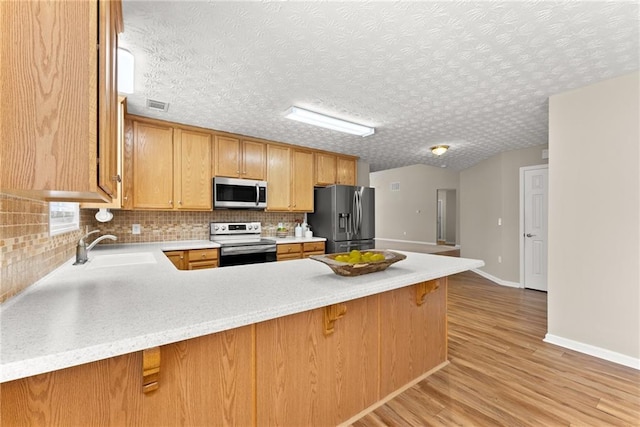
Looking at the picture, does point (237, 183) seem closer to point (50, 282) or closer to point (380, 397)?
point (50, 282)

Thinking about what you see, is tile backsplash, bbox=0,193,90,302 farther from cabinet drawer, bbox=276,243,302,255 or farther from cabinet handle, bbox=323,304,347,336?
cabinet drawer, bbox=276,243,302,255

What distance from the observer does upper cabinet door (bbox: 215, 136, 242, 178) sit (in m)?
3.73

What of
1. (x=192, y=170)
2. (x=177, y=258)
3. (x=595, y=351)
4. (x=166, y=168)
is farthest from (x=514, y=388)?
(x=166, y=168)

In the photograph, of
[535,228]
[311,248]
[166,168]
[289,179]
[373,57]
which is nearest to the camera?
[373,57]

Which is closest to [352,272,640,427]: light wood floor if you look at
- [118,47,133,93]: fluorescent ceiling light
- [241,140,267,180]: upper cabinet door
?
[118,47,133,93]: fluorescent ceiling light

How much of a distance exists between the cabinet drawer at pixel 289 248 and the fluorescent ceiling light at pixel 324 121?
1.64 m

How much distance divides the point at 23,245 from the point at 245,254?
2398mm

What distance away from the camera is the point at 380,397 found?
185cm

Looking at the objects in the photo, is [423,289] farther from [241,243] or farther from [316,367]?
[241,243]

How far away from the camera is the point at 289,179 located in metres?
4.38

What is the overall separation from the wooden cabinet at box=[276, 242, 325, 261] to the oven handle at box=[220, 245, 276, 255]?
0.49 ft

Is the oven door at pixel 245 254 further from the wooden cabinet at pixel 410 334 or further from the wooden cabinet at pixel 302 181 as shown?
the wooden cabinet at pixel 410 334

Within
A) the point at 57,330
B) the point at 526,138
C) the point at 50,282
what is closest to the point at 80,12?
the point at 57,330

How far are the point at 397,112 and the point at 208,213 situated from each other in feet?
8.92
